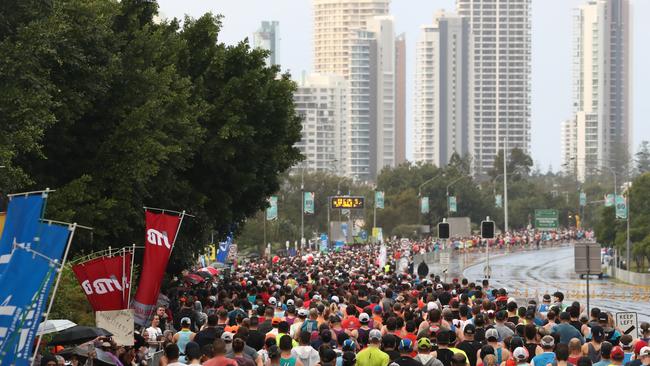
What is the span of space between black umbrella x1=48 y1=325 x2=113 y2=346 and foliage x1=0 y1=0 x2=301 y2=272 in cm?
594

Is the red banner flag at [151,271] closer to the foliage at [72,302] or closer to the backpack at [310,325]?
the backpack at [310,325]

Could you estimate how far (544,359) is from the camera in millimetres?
15664

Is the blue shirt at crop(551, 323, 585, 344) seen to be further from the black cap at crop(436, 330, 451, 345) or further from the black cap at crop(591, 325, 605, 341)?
the black cap at crop(436, 330, 451, 345)

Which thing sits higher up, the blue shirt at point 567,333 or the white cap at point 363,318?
the white cap at point 363,318

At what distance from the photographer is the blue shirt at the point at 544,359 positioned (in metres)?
15.6

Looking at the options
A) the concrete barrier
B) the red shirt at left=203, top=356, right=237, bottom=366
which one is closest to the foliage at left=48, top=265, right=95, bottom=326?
the red shirt at left=203, top=356, right=237, bottom=366

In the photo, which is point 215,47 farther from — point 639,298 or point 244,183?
point 639,298

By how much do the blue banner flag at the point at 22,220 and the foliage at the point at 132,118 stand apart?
1244cm

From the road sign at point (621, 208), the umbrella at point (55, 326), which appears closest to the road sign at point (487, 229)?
the umbrella at point (55, 326)

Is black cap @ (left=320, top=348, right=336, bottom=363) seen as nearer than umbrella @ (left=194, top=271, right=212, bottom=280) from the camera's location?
Yes

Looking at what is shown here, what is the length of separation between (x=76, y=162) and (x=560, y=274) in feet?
183

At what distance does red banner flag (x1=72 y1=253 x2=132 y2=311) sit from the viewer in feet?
64.0

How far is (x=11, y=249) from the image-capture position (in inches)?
435

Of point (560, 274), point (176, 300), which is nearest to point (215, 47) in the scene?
point (176, 300)
